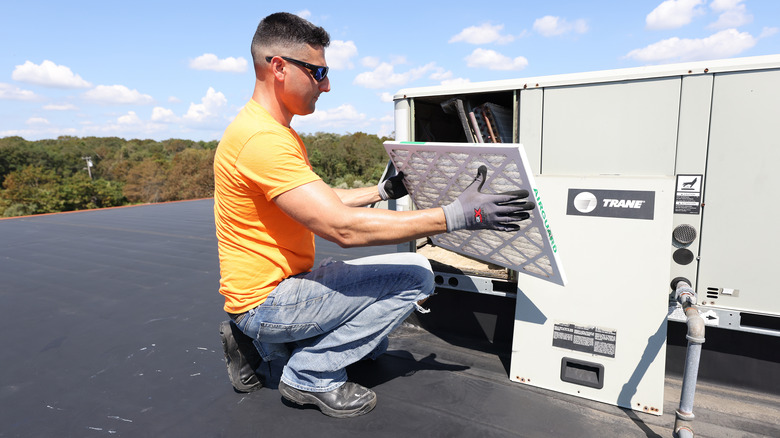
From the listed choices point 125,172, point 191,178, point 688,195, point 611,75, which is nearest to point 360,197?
point 611,75

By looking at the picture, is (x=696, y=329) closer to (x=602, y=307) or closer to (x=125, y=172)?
(x=602, y=307)

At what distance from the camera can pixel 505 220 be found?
1479mm

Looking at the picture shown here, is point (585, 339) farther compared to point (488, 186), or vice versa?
point (585, 339)

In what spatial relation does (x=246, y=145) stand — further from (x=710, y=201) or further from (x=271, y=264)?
(x=710, y=201)

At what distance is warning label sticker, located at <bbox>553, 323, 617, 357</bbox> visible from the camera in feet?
6.04

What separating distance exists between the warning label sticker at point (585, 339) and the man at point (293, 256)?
667mm

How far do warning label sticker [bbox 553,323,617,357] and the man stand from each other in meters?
0.67

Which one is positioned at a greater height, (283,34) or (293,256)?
(283,34)

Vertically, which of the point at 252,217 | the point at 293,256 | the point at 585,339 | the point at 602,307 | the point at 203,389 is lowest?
the point at 203,389

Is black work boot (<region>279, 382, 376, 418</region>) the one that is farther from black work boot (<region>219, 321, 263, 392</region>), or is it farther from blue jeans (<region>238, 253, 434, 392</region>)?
black work boot (<region>219, 321, 263, 392</region>)

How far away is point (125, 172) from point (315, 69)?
44257 millimetres

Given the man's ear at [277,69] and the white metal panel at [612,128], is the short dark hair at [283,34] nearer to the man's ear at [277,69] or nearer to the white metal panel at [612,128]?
the man's ear at [277,69]

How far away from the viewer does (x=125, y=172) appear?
3847 cm

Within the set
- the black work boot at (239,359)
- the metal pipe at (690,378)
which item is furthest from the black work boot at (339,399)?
→ the metal pipe at (690,378)
